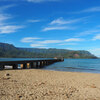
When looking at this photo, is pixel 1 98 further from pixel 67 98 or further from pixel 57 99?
pixel 67 98

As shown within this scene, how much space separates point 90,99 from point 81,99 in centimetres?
52

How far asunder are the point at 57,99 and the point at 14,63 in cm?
2166

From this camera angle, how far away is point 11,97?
6.85m

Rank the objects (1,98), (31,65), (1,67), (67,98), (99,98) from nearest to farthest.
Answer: (1,98)
(67,98)
(99,98)
(1,67)
(31,65)

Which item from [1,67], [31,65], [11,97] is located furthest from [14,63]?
[11,97]

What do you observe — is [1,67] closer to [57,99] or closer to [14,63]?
[14,63]

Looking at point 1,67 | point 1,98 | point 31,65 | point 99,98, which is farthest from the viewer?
point 31,65

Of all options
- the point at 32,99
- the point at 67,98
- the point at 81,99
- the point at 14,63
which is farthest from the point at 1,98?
the point at 14,63

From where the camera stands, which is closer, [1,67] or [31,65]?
[1,67]

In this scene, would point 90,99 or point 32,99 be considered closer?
point 32,99

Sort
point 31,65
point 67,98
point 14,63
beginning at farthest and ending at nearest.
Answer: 1. point 31,65
2. point 14,63
3. point 67,98

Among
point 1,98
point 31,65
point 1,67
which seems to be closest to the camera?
point 1,98

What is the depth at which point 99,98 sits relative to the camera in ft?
25.2

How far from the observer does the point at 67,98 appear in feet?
23.6
